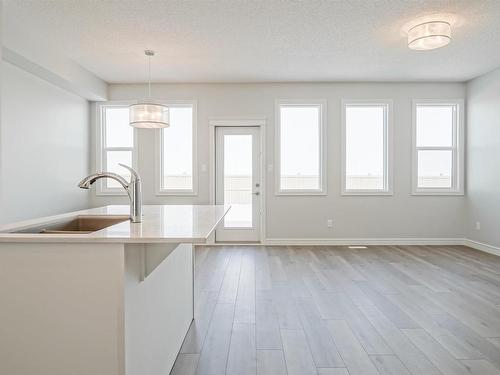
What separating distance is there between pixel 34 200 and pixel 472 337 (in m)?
4.94

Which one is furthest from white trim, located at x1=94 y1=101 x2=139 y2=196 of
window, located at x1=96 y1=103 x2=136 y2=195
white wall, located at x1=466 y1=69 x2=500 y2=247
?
white wall, located at x1=466 y1=69 x2=500 y2=247

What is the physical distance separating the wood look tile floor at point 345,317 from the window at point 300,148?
1503mm

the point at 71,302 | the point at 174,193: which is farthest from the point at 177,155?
the point at 71,302

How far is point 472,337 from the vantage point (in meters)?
2.20

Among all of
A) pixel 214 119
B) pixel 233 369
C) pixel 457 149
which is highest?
pixel 214 119

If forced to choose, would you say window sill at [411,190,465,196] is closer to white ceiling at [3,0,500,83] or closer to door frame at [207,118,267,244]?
white ceiling at [3,0,500,83]

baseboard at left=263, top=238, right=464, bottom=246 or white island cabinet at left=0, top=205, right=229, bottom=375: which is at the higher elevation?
white island cabinet at left=0, top=205, right=229, bottom=375

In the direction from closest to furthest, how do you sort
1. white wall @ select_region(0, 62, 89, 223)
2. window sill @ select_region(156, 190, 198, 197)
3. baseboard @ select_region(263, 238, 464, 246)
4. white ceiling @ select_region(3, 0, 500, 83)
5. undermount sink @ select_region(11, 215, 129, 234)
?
undermount sink @ select_region(11, 215, 129, 234) → white ceiling @ select_region(3, 0, 500, 83) → white wall @ select_region(0, 62, 89, 223) → baseboard @ select_region(263, 238, 464, 246) → window sill @ select_region(156, 190, 198, 197)

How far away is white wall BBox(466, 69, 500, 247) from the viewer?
465cm

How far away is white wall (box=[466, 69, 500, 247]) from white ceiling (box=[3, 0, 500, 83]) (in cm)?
32

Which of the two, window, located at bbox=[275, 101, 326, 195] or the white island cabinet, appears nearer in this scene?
the white island cabinet

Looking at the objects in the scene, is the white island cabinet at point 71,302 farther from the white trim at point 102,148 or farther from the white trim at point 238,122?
the white trim at point 102,148

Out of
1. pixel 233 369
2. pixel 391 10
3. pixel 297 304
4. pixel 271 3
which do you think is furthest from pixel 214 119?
pixel 233 369

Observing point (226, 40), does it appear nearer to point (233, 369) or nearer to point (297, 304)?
point (297, 304)
